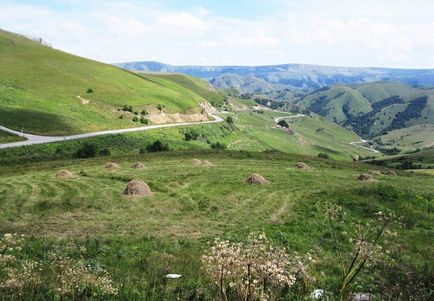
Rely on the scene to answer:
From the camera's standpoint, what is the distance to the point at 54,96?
128625 millimetres

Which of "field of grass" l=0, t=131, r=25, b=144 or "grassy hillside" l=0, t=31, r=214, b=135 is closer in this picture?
"field of grass" l=0, t=131, r=25, b=144

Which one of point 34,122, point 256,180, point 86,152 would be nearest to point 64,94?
point 34,122

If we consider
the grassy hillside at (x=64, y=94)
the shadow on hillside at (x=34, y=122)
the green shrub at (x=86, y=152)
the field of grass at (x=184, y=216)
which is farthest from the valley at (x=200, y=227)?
the grassy hillside at (x=64, y=94)

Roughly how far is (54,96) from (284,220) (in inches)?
4527

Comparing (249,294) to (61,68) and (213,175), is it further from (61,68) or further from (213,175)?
(61,68)

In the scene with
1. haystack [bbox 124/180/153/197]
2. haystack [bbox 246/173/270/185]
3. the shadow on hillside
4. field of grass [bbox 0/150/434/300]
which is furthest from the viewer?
the shadow on hillside

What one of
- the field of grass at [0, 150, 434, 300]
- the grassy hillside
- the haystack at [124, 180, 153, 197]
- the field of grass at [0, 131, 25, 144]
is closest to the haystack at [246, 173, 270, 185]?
the field of grass at [0, 150, 434, 300]

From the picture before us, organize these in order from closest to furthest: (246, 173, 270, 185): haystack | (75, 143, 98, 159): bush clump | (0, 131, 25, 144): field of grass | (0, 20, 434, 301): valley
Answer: (0, 20, 434, 301): valley → (246, 173, 270, 185): haystack → (75, 143, 98, 159): bush clump → (0, 131, 25, 144): field of grass

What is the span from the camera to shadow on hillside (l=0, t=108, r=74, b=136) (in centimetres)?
9656

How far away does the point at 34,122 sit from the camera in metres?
101

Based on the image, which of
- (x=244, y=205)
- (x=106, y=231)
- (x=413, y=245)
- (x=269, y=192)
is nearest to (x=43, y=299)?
(x=106, y=231)

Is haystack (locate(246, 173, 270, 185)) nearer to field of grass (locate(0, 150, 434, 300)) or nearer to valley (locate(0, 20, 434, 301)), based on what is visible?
valley (locate(0, 20, 434, 301))

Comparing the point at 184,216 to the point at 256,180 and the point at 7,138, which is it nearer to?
the point at 256,180

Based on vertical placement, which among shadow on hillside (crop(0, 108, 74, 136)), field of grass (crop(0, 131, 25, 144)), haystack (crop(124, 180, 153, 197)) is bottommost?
field of grass (crop(0, 131, 25, 144))
